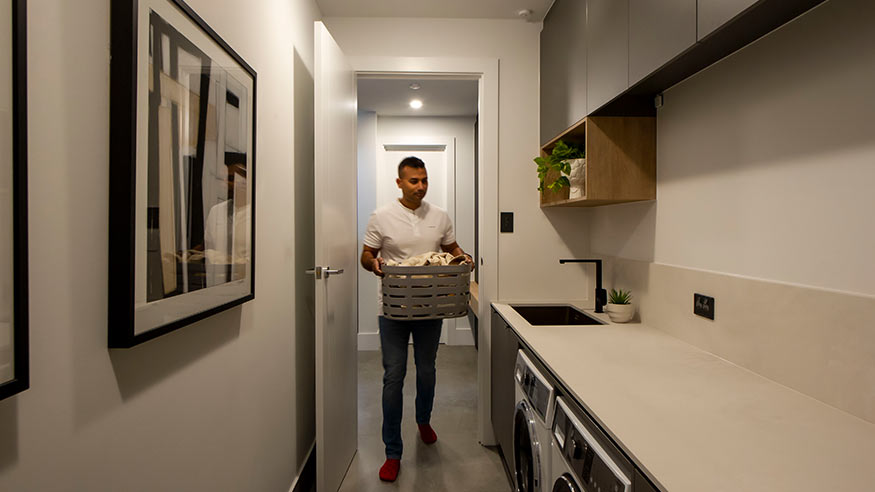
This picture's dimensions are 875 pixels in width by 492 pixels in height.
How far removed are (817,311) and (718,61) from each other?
31.4 inches

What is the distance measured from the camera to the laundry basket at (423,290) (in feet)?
6.16

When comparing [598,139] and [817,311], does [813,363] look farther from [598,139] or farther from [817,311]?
[598,139]

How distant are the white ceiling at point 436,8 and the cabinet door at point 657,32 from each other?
1.05 meters

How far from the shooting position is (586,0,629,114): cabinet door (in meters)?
1.38

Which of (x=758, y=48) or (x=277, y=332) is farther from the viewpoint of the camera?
(x=277, y=332)

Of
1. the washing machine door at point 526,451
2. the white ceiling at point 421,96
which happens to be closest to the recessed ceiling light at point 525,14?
the white ceiling at point 421,96

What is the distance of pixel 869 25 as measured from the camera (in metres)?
0.90

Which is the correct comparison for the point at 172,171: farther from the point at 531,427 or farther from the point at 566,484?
the point at 531,427

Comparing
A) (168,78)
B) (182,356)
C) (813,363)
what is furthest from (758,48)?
(182,356)

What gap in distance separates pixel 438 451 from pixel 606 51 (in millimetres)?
2092

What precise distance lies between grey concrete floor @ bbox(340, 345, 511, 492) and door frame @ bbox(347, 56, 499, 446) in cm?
19

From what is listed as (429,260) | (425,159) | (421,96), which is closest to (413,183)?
(429,260)

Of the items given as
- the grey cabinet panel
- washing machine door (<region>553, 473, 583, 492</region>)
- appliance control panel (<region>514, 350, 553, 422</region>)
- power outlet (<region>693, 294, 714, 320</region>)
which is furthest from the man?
the grey cabinet panel

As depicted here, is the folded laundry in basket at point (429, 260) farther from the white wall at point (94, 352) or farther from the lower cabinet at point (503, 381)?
the white wall at point (94, 352)
